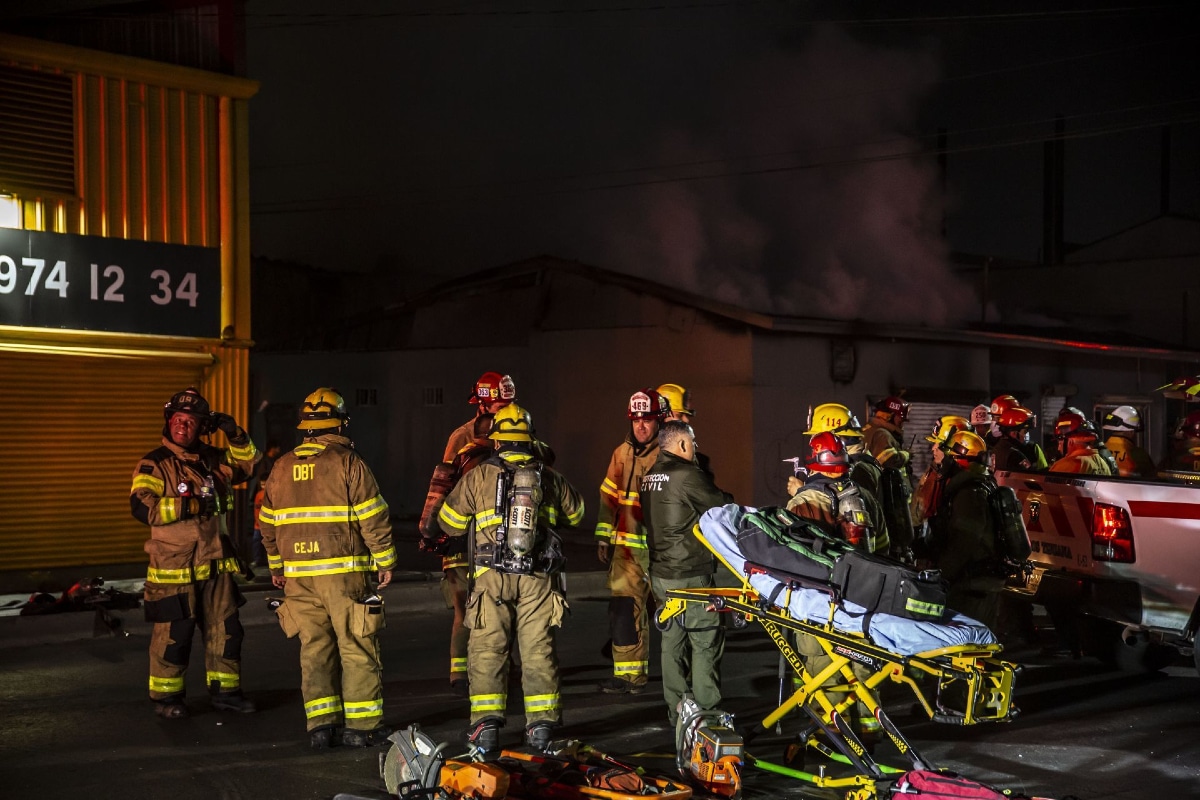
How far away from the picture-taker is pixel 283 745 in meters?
7.01

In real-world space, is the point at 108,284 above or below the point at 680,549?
above

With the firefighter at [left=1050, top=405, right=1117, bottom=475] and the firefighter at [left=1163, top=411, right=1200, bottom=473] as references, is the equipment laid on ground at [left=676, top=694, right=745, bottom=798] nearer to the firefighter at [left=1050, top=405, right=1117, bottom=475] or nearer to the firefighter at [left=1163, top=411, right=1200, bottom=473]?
the firefighter at [left=1050, top=405, right=1117, bottom=475]

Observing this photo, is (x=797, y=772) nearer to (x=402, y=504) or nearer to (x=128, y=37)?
(x=128, y=37)

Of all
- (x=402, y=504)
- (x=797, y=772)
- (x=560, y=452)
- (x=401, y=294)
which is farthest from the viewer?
(x=401, y=294)

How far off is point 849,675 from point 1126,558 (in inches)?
139

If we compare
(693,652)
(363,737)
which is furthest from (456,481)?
(693,652)

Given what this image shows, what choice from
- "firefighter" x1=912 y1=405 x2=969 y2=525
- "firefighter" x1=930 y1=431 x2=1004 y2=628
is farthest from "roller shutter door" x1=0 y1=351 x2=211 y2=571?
"firefighter" x1=930 y1=431 x2=1004 y2=628

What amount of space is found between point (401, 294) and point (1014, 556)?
30451 mm

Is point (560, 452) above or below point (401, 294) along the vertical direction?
below

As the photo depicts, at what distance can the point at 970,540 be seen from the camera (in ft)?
26.6

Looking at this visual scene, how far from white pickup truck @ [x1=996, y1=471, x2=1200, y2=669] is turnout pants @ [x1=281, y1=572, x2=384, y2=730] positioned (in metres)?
5.06

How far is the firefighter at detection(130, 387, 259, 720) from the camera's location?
7680 mm

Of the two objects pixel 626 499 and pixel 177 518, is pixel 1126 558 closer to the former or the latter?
pixel 626 499

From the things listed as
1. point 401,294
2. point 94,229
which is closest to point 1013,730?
point 94,229
